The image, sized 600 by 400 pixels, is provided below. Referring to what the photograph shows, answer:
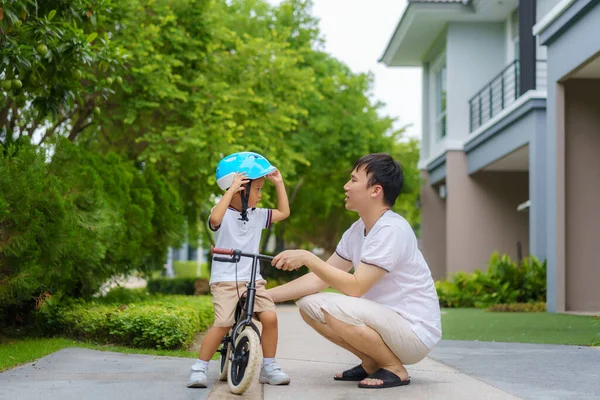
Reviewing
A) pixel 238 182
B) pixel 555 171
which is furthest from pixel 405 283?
pixel 555 171

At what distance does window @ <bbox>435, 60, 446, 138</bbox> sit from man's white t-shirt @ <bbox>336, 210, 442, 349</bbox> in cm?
1831

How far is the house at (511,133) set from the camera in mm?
13602

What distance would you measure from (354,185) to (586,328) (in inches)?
233

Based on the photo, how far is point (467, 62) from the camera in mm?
22047

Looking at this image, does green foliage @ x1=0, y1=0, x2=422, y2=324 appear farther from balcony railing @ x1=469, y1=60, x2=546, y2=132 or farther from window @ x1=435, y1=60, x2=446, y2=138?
balcony railing @ x1=469, y1=60, x2=546, y2=132

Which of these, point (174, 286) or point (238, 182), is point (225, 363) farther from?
point (174, 286)

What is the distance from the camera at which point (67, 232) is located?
8.23 meters

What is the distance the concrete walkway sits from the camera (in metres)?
5.21

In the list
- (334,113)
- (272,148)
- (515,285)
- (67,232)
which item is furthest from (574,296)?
(334,113)

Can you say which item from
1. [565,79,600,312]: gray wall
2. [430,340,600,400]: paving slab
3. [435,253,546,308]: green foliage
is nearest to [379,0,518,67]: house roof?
[435,253,546,308]: green foliage

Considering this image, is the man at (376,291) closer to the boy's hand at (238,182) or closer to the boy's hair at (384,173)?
the boy's hair at (384,173)

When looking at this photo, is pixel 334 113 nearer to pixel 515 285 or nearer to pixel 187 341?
pixel 515 285

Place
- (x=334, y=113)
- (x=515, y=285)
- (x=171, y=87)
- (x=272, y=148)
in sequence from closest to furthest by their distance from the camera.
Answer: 1. (x=171, y=87)
2. (x=515, y=285)
3. (x=272, y=148)
4. (x=334, y=113)

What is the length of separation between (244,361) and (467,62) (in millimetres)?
18079
